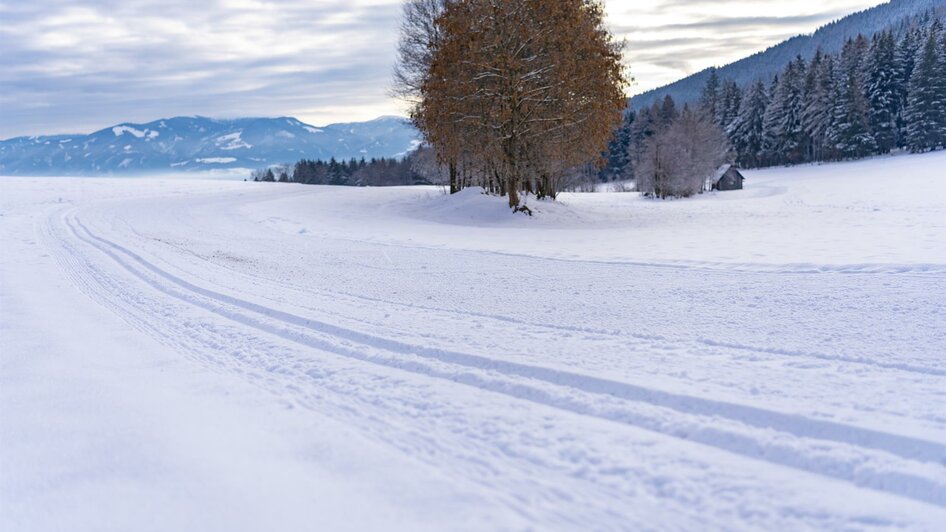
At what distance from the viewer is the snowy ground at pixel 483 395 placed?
322 centimetres

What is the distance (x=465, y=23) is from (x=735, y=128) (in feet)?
240

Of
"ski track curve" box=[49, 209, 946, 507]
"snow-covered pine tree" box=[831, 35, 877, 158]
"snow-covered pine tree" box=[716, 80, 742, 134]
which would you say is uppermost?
"snow-covered pine tree" box=[716, 80, 742, 134]

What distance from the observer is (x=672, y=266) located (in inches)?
406

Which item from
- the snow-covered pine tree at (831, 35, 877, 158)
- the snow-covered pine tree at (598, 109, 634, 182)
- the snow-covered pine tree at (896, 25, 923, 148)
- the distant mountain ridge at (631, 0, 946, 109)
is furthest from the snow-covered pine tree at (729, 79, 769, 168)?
the distant mountain ridge at (631, 0, 946, 109)

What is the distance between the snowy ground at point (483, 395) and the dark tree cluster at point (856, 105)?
6716 centimetres

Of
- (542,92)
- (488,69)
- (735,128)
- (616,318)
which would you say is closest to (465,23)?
(488,69)

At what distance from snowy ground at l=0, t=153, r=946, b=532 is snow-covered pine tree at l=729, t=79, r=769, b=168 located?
255 feet

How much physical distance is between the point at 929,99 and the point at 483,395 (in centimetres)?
7619

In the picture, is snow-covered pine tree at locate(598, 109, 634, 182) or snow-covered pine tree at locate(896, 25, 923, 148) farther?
snow-covered pine tree at locate(598, 109, 634, 182)

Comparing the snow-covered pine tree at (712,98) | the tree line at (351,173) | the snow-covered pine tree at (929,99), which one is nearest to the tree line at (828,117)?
the snow-covered pine tree at (929,99)

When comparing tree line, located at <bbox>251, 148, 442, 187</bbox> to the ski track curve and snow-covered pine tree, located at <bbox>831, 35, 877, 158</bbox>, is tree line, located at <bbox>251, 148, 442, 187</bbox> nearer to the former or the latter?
snow-covered pine tree, located at <bbox>831, 35, 877, 158</bbox>

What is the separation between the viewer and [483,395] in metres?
4.64

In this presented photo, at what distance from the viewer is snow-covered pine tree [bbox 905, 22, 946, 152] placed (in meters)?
61.9

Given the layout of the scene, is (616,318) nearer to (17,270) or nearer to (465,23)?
(17,270)
